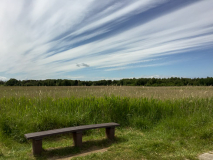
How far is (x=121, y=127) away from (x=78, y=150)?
7.70 ft

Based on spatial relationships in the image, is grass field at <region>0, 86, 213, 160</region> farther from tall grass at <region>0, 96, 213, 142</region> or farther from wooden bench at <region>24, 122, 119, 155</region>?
wooden bench at <region>24, 122, 119, 155</region>

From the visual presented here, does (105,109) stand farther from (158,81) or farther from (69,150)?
(158,81)

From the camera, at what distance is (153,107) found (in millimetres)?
6848

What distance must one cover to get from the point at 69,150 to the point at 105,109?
8.74 feet

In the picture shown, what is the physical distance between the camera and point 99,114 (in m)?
6.34

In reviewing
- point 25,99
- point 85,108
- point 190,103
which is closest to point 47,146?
point 85,108

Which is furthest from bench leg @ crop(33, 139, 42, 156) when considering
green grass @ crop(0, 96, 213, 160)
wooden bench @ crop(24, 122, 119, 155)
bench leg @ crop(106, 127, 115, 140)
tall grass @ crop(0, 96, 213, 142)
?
bench leg @ crop(106, 127, 115, 140)

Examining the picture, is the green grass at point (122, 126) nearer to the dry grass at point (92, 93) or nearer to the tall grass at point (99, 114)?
the tall grass at point (99, 114)

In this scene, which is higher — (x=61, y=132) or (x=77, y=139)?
(x=61, y=132)

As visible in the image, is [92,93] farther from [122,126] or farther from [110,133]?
[110,133]

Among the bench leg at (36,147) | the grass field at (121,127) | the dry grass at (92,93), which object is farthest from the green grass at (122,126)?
the dry grass at (92,93)

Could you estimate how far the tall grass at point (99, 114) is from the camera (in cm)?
514

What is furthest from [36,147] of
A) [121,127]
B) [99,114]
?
[121,127]

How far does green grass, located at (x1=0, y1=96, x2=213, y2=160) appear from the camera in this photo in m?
3.96
